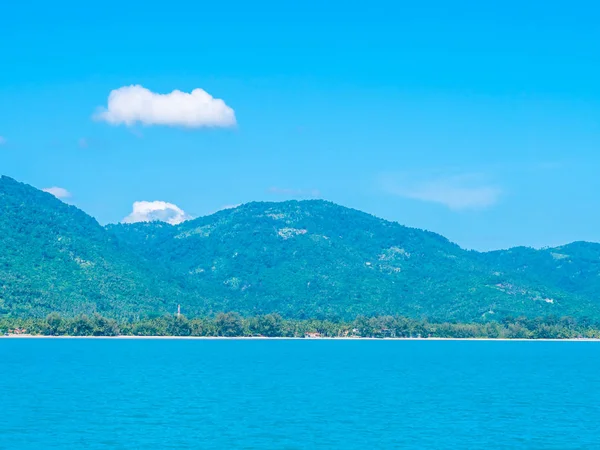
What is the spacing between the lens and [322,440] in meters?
57.6

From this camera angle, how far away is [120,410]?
7150 cm

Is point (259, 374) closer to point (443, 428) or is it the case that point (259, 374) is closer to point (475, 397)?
point (475, 397)

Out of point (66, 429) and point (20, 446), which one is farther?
point (66, 429)

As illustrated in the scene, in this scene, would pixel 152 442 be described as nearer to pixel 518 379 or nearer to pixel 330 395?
pixel 330 395

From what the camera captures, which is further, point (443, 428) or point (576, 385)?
point (576, 385)

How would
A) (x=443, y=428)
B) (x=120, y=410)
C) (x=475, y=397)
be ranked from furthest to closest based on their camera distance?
1. (x=475, y=397)
2. (x=120, y=410)
3. (x=443, y=428)

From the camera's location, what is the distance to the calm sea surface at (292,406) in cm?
5775

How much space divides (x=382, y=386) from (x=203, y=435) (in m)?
40.6

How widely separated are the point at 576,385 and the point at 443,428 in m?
44.8

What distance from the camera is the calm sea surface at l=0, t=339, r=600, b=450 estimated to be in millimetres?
57750

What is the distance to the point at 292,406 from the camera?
76.4 m

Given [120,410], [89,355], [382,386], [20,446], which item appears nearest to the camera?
[20,446]

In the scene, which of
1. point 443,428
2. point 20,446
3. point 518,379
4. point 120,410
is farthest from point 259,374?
point 20,446

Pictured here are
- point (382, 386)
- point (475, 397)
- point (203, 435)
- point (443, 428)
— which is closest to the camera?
point (203, 435)
